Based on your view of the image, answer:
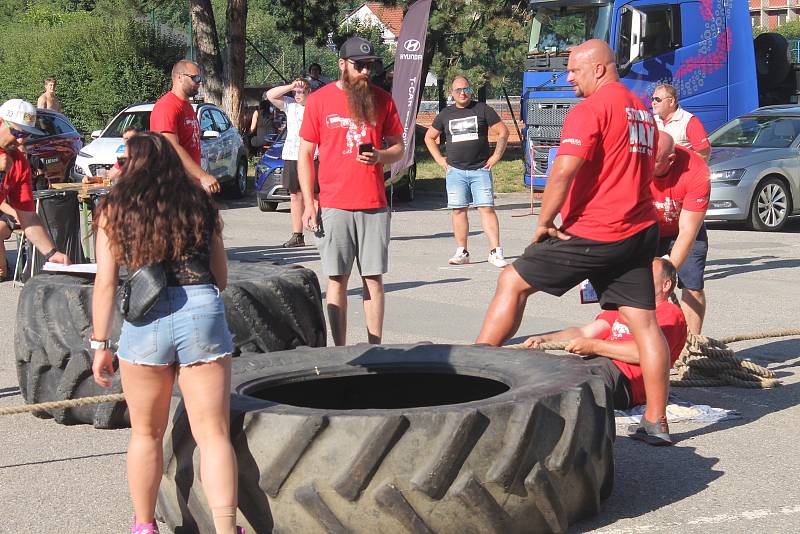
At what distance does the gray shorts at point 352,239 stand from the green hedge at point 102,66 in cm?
2492

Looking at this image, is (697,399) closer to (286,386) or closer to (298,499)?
(286,386)

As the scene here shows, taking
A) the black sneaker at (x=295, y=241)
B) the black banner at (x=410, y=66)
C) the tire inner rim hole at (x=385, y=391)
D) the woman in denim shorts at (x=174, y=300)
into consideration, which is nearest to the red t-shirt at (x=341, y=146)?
the tire inner rim hole at (x=385, y=391)

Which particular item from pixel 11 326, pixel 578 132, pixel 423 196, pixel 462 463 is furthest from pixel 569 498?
pixel 423 196

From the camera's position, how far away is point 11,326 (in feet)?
31.4

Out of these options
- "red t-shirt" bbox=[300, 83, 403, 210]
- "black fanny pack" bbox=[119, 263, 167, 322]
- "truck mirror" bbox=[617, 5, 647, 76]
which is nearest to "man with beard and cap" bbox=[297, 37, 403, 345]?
"red t-shirt" bbox=[300, 83, 403, 210]

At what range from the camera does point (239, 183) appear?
2245 centimetres

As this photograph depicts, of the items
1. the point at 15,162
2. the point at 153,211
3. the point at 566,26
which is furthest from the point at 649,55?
the point at 153,211

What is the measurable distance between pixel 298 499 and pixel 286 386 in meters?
1.17

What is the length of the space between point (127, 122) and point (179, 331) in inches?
704

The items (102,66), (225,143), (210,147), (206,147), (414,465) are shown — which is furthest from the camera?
(102,66)

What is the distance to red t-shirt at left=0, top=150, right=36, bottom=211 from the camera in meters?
8.70

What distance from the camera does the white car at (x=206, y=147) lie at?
19.4 meters

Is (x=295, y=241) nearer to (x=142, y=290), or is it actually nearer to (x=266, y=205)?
(x=266, y=205)

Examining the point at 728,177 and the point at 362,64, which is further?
the point at 728,177
